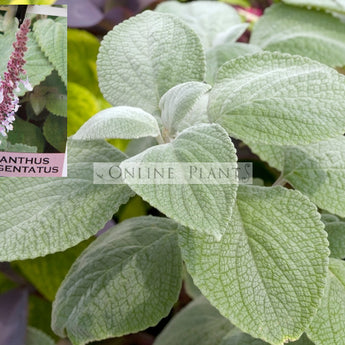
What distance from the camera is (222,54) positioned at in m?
0.64

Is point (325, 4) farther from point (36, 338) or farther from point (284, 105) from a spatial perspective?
point (36, 338)

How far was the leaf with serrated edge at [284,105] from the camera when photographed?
1.41 feet

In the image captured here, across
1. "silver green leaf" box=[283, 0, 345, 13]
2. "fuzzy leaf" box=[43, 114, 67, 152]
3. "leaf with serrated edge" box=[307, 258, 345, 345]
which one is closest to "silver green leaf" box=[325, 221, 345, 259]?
"leaf with serrated edge" box=[307, 258, 345, 345]

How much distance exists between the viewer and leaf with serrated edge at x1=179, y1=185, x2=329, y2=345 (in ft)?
1.26

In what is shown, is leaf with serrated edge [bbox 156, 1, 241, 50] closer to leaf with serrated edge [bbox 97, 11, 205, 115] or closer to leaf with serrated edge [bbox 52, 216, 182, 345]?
leaf with serrated edge [bbox 97, 11, 205, 115]

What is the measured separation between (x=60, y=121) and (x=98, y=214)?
9 cm

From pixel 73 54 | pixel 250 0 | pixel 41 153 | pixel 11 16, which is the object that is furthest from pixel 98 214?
pixel 250 0

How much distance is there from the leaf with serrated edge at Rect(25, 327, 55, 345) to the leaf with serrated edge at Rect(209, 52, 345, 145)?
33 centimetres

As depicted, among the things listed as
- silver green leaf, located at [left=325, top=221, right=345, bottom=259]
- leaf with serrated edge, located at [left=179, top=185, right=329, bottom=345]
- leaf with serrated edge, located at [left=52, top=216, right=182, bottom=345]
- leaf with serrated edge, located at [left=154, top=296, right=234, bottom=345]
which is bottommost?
leaf with serrated edge, located at [left=154, top=296, right=234, bottom=345]

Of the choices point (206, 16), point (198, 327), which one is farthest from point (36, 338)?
point (206, 16)

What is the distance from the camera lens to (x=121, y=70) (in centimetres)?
53

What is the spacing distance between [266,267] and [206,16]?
496 millimetres

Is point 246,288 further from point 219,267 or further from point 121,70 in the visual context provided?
point 121,70

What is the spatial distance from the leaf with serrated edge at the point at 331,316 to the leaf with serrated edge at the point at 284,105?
121mm
